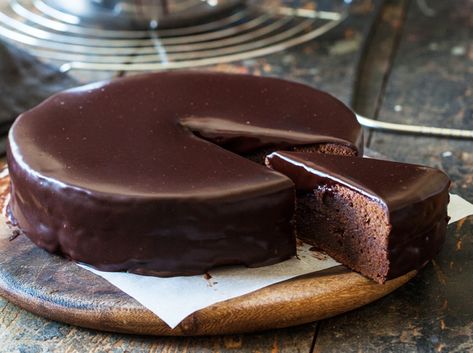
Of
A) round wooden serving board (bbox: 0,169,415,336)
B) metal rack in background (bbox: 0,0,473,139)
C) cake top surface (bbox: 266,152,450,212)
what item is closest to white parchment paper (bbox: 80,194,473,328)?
round wooden serving board (bbox: 0,169,415,336)

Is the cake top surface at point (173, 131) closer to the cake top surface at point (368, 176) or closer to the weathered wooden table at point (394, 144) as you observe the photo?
the cake top surface at point (368, 176)

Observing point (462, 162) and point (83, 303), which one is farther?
point (462, 162)

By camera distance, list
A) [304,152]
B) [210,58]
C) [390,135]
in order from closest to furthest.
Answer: [304,152] → [390,135] → [210,58]

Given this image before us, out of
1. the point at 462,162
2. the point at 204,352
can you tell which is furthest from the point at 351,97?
the point at 204,352

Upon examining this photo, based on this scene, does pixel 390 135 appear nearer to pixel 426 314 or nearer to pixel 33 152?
pixel 426 314

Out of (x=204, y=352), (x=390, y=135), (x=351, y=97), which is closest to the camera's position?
(x=204, y=352)

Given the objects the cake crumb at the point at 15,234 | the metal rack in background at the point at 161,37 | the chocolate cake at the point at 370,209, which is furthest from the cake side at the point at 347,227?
the metal rack in background at the point at 161,37

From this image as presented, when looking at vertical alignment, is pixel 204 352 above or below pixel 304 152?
below

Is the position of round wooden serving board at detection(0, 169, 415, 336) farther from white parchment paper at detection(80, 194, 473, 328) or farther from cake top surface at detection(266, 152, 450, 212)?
cake top surface at detection(266, 152, 450, 212)
